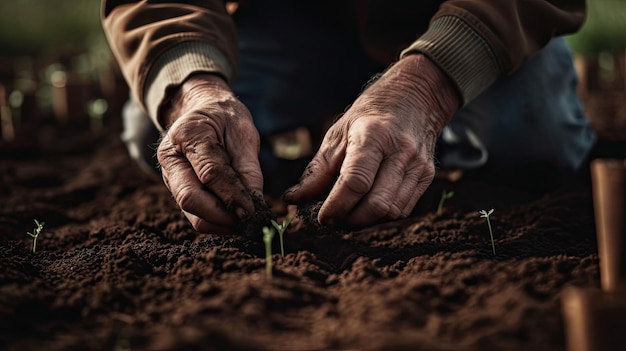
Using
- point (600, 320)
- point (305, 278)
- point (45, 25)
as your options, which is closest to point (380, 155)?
point (305, 278)

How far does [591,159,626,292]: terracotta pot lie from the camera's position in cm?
132

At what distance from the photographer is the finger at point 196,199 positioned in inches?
68.6

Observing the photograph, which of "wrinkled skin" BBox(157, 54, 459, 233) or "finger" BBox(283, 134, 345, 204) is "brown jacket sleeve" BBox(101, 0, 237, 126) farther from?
"finger" BBox(283, 134, 345, 204)

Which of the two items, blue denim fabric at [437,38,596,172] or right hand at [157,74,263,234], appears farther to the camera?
blue denim fabric at [437,38,596,172]

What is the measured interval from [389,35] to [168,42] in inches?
31.9

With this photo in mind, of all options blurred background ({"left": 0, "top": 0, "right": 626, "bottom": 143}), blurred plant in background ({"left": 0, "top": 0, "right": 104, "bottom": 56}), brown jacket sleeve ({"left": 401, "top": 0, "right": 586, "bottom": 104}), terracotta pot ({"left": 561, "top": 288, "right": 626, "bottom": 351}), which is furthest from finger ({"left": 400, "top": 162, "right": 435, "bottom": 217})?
blurred plant in background ({"left": 0, "top": 0, "right": 104, "bottom": 56})

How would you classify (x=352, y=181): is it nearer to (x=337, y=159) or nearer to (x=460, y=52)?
(x=337, y=159)

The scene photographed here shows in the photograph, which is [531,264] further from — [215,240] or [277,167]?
[277,167]

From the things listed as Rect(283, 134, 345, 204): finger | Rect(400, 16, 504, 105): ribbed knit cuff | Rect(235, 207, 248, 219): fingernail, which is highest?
Rect(400, 16, 504, 105): ribbed knit cuff

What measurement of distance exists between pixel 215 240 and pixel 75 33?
5573 mm

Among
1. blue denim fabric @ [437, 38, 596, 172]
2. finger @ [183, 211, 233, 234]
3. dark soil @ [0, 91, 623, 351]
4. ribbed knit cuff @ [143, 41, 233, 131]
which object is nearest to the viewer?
dark soil @ [0, 91, 623, 351]

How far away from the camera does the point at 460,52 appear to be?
2021 millimetres

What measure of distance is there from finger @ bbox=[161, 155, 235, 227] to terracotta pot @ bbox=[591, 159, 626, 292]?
0.87 meters

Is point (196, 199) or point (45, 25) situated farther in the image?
point (45, 25)
